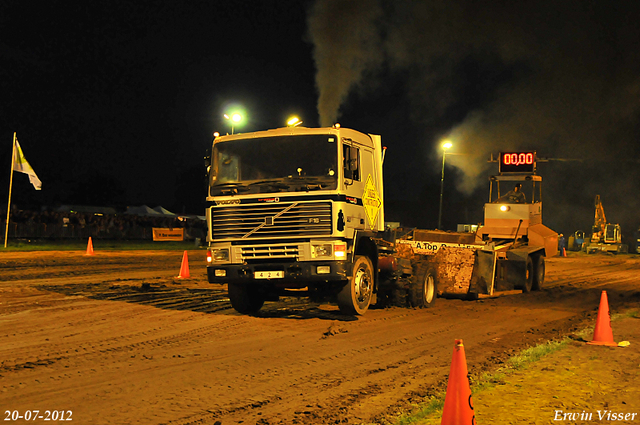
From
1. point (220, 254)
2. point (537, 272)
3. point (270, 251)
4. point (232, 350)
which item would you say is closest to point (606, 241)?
point (537, 272)

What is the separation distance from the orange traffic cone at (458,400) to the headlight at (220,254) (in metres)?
6.46

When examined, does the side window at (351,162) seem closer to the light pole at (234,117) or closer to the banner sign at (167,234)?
the light pole at (234,117)

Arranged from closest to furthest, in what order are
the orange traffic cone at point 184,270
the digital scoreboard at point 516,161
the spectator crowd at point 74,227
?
the orange traffic cone at point 184,270 < the digital scoreboard at point 516,161 < the spectator crowd at point 74,227

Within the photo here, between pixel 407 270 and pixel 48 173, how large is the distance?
3463 inches

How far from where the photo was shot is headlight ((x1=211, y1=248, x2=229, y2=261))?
415 inches

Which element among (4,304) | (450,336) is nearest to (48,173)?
(4,304)

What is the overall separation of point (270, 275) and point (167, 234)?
33.4 meters

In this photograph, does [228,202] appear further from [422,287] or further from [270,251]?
[422,287]

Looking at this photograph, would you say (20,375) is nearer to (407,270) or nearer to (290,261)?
(290,261)

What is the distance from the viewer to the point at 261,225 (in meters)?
10.3

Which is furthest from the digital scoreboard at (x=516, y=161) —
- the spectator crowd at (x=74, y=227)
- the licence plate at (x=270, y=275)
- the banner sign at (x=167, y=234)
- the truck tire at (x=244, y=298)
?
the spectator crowd at (x=74, y=227)

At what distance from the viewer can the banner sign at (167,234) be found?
136 feet

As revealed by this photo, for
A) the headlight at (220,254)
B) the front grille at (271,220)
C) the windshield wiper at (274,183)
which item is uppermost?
the windshield wiper at (274,183)

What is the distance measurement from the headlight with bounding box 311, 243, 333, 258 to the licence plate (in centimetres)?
63
